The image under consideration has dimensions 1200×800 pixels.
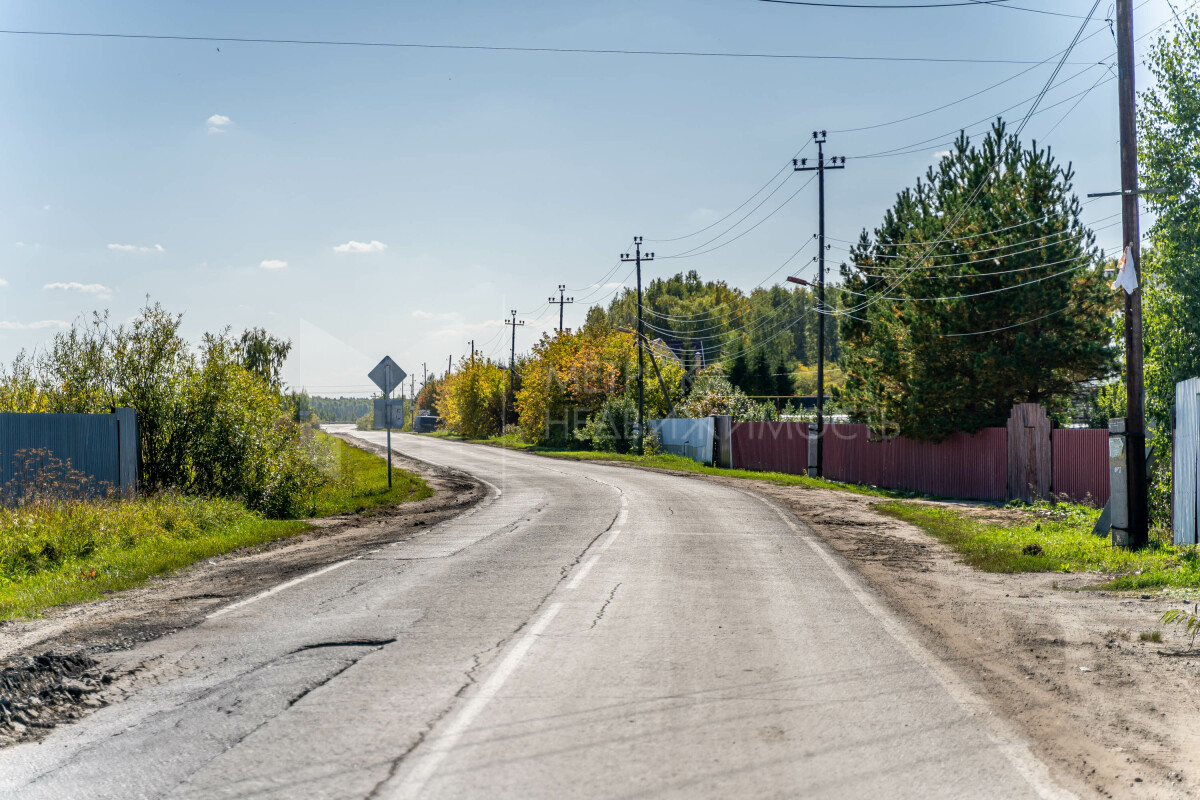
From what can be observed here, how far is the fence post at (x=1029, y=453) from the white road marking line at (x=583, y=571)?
14.6 meters

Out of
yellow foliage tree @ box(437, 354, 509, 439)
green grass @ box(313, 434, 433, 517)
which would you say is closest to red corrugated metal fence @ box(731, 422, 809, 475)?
green grass @ box(313, 434, 433, 517)

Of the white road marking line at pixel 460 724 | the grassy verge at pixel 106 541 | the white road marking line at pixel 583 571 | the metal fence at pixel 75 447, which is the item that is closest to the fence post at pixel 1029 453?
the white road marking line at pixel 583 571

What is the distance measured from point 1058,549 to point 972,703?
28.5 ft

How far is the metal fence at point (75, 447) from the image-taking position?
556 inches

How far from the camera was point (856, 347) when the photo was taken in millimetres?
32719

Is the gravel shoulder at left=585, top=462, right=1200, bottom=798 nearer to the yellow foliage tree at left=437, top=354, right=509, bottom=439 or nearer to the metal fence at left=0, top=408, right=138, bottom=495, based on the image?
the metal fence at left=0, top=408, right=138, bottom=495

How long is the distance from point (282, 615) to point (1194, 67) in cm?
1923

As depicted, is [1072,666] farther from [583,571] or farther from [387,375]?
[387,375]

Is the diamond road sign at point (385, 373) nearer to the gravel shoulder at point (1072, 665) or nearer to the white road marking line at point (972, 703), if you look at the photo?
the gravel shoulder at point (1072, 665)

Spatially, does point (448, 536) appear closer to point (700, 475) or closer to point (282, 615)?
point (282, 615)

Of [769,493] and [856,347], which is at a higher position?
[856,347]

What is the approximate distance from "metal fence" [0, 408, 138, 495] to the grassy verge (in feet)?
3.54

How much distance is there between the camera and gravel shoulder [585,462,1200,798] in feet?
16.4

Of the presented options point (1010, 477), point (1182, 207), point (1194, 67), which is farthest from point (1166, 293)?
point (1010, 477)
